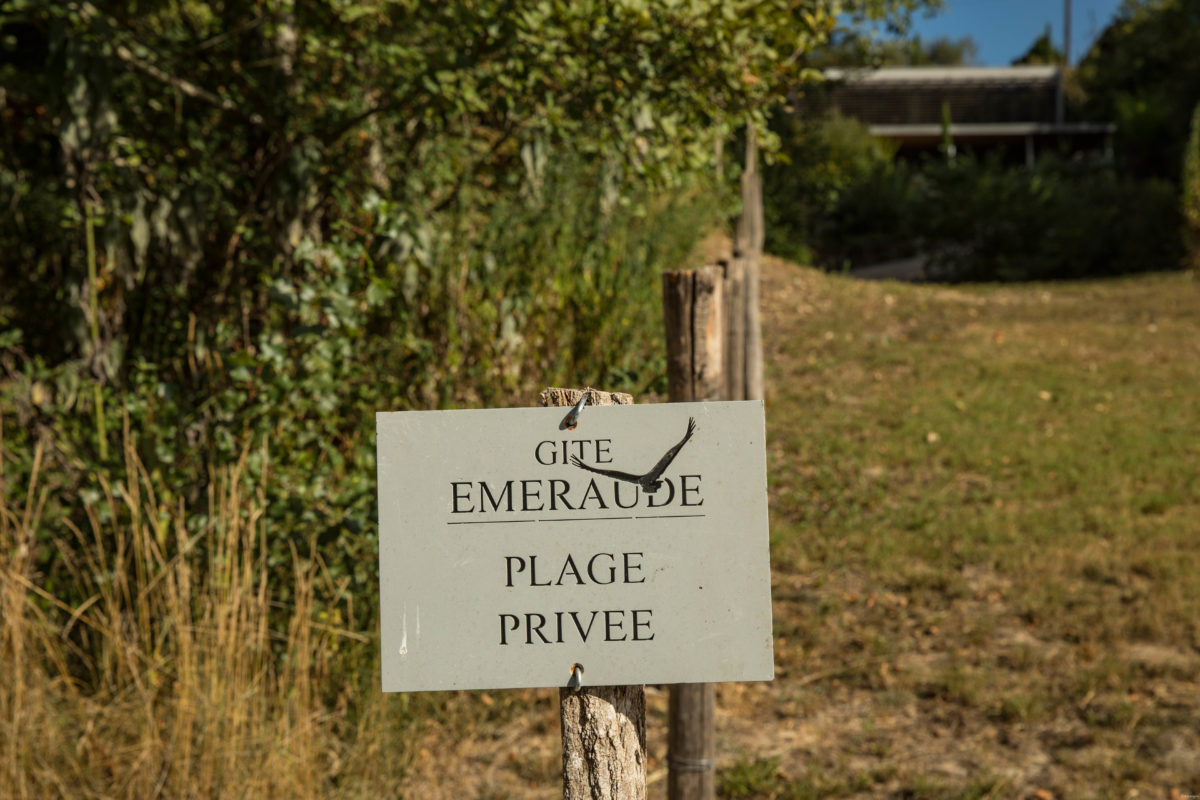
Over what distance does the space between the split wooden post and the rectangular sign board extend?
3.40ft

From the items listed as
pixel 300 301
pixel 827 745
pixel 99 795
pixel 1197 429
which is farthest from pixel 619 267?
pixel 1197 429

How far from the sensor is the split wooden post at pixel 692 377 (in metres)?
2.42

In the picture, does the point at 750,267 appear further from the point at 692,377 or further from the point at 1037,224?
the point at 1037,224

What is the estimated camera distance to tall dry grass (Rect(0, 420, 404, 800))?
2.33 m

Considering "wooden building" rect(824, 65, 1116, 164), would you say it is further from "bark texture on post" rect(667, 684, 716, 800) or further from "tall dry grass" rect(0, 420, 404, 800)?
"tall dry grass" rect(0, 420, 404, 800)

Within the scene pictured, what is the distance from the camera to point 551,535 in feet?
4.60

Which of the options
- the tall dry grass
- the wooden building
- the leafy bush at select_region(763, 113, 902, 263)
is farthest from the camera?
the wooden building

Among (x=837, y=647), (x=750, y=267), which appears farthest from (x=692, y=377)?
(x=750, y=267)

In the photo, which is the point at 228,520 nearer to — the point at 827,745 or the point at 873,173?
the point at 827,745

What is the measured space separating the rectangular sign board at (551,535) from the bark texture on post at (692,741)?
3.96 feet

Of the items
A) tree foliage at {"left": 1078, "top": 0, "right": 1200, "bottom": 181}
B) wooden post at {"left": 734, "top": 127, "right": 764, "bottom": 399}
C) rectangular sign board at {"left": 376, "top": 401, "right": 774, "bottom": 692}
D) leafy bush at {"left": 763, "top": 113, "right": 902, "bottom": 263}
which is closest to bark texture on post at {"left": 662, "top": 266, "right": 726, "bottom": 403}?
rectangular sign board at {"left": 376, "top": 401, "right": 774, "bottom": 692}

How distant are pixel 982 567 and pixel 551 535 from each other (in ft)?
11.7

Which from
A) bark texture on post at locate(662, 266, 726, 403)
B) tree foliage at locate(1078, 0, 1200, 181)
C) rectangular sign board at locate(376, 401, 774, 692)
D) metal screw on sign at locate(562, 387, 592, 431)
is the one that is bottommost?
rectangular sign board at locate(376, 401, 774, 692)

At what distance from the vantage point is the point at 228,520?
2729 mm
